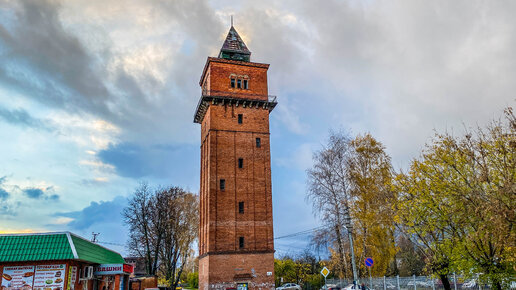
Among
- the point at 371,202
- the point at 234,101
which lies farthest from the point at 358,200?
the point at 234,101

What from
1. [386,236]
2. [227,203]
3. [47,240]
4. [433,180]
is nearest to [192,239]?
[227,203]

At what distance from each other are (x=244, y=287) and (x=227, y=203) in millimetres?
7589

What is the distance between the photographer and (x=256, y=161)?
37719mm

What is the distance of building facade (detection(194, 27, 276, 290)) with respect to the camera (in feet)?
110

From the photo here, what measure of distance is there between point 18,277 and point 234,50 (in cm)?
3070

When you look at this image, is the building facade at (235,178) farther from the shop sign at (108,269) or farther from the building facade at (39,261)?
the building facade at (39,261)

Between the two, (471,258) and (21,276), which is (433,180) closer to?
(471,258)

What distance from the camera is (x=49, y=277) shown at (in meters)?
18.9

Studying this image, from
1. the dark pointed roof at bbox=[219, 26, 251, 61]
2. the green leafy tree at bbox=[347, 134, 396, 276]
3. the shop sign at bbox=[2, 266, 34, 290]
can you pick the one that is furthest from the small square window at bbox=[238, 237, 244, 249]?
the dark pointed roof at bbox=[219, 26, 251, 61]

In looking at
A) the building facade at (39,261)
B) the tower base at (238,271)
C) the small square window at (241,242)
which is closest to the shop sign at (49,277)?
the building facade at (39,261)

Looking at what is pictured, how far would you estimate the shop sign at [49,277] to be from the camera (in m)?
A: 18.8

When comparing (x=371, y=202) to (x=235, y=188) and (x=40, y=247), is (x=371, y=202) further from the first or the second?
(x=40, y=247)

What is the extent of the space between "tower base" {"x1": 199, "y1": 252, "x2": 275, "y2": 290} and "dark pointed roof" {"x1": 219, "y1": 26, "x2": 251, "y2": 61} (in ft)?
69.4

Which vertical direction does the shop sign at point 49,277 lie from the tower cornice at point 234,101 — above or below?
below
